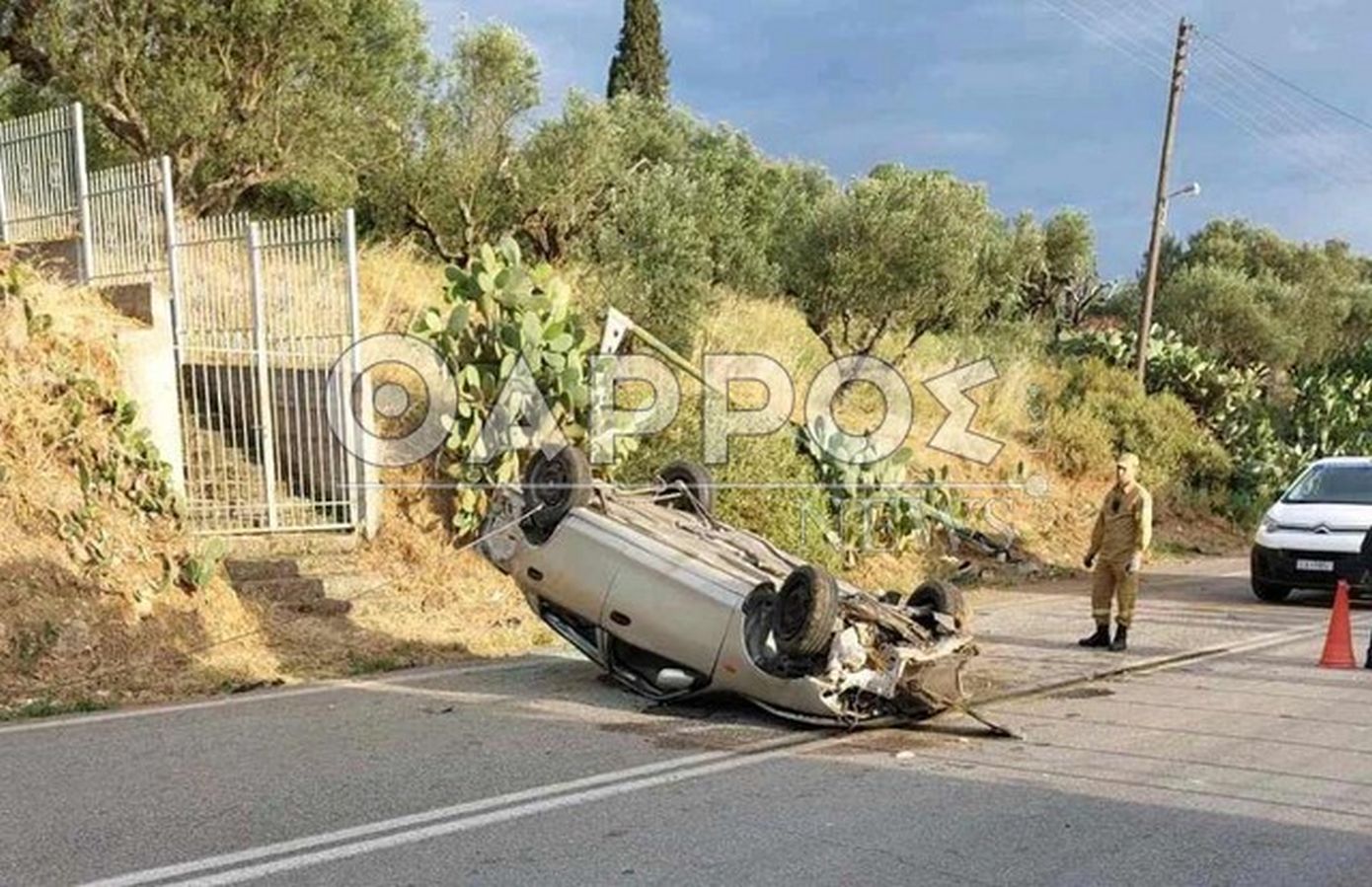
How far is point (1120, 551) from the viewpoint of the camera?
35.7 feet

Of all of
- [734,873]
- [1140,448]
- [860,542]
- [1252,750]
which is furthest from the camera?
[1140,448]

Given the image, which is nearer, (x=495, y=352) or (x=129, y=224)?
(x=495, y=352)

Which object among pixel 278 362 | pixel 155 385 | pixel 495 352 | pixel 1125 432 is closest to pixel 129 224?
pixel 278 362

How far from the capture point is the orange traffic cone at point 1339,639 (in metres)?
10.2

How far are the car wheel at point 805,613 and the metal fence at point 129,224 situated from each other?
9.12 m

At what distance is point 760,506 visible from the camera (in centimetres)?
1450

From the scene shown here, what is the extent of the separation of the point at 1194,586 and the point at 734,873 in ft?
42.2

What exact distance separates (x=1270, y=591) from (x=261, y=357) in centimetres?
1186

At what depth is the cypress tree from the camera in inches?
1558

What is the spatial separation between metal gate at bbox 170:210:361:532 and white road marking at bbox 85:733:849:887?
22.0 feet

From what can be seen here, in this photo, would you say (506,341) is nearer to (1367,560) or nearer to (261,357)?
(261,357)

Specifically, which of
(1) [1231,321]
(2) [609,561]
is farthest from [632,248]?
(1) [1231,321]

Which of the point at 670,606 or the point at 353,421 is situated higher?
the point at 353,421

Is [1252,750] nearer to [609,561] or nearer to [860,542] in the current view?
[609,561]
